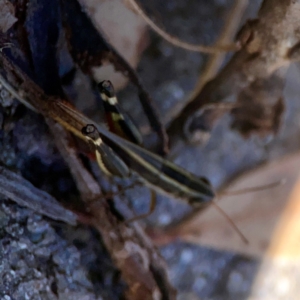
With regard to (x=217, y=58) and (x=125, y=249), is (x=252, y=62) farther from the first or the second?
(x=125, y=249)

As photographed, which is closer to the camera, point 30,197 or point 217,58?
point 30,197

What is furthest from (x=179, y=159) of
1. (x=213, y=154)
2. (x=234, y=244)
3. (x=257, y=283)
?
(x=257, y=283)

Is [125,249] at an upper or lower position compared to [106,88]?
lower

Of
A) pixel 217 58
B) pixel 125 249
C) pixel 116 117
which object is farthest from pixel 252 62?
pixel 125 249

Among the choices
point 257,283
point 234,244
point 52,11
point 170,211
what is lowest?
point 257,283

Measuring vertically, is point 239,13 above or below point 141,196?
above

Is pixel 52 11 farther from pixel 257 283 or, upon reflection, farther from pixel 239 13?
pixel 257 283

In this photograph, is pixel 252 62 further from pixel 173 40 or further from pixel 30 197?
pixel 30 197
